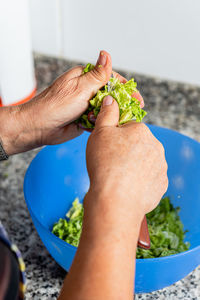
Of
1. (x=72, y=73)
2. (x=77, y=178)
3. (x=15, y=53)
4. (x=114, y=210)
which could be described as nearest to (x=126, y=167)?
(x=114, y=210)

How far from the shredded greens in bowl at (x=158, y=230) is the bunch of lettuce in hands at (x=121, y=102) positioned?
0.32m

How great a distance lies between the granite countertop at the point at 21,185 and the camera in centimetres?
96

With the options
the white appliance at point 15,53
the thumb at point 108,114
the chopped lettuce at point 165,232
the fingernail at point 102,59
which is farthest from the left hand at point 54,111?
the white appliance at point 15,53

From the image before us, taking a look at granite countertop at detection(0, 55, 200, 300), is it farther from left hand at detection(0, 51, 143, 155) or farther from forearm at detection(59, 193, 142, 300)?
forearm at detection(59, 193, 142, 300)

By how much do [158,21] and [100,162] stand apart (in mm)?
1182

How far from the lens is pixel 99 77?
948 mm

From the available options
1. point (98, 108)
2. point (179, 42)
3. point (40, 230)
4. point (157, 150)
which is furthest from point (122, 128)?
point (179, 42)

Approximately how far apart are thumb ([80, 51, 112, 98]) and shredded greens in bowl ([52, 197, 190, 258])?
0.42 meters

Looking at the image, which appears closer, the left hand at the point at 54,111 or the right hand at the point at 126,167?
the right hand at the point at 126,167

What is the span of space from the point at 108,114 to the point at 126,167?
0.20m

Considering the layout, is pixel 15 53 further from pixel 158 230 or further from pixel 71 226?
pixel 158 230

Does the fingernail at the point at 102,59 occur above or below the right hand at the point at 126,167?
above

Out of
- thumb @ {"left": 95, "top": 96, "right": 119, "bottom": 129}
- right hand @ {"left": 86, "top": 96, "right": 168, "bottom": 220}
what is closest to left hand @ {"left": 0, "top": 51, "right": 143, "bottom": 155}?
thumb @ {"left": 95, "top": 96, "right": 119, "bottom": 129}

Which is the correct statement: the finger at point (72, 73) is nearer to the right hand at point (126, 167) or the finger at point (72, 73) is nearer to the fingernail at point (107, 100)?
the fingernail at point (107, 100)
